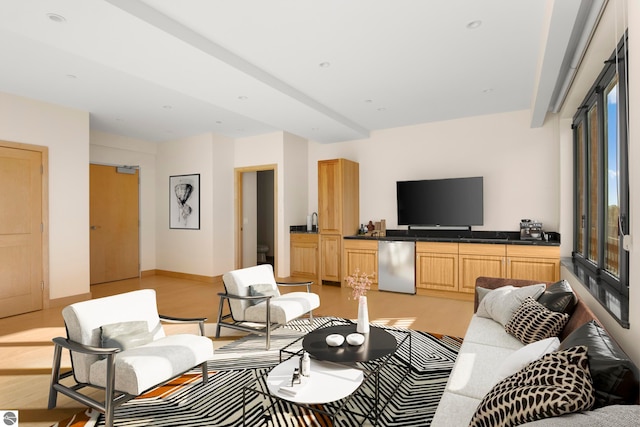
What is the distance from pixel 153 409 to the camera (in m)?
2.35

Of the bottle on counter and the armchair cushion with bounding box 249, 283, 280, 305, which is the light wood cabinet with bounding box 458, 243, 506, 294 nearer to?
the armchair cushion with bounding box 249, 283, 280, 305

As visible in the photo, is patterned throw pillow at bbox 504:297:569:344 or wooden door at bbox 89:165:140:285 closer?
patterned throw pillow at bbox 504:297:569:344

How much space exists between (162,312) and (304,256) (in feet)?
8.93

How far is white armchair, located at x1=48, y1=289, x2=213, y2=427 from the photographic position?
2098 millimetres

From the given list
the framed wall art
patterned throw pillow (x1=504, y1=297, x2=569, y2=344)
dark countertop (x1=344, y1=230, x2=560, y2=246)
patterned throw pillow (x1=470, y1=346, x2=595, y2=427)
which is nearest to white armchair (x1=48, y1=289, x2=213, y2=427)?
patterned throw pillow (x1=470, y1=346, x2=595, y2=427)

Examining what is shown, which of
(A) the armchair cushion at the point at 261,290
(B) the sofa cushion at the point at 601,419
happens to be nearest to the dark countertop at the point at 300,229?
(A) the armchair cushion at the point at 261,290

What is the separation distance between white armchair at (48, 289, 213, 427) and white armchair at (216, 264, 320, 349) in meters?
0.84

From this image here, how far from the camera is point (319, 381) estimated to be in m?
2.13

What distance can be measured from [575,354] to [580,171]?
3808mm

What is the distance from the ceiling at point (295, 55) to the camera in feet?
8.39

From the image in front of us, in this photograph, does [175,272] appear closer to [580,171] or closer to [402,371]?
[402,371]

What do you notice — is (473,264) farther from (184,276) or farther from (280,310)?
(184,276)

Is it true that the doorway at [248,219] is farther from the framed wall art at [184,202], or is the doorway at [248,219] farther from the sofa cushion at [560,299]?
the sofa cushion at [560,299]

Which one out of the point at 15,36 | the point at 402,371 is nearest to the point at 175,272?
the point at 15,36
